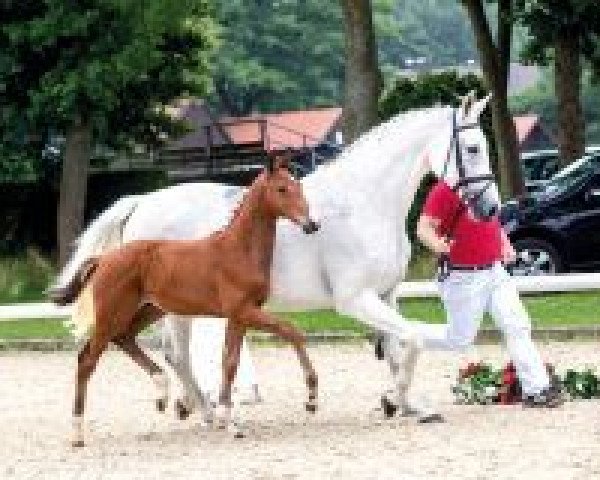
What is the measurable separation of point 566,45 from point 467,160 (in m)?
17.8

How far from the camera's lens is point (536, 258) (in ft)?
83.4

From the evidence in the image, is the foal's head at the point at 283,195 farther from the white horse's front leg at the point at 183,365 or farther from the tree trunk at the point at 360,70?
the tree trunk at the point at 360,70

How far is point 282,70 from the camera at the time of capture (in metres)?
85.9

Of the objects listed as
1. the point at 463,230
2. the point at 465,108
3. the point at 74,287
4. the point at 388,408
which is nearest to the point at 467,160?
the point at 465,108

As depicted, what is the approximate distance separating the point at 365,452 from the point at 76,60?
72.8ft

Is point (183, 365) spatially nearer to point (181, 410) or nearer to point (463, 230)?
point (181, 410)

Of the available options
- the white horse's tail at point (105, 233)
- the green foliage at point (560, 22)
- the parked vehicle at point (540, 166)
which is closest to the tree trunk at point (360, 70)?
the green foliage at point (560, 22)

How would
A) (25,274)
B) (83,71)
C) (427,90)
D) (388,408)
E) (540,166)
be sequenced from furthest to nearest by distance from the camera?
(540,166), (25,274), (83,71), (427,90), (388,408)

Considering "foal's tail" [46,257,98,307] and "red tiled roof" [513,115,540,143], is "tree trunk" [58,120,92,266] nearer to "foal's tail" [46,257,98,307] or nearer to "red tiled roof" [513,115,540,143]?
"foal's tail" [46,257,98,307]

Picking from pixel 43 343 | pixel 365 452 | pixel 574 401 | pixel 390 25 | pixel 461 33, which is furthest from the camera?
pixel 461 33

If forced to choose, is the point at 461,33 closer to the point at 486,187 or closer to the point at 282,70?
the point at 282,70

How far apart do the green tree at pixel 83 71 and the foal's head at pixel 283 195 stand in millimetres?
18450

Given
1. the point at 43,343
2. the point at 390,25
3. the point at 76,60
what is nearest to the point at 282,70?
the point at 390,25

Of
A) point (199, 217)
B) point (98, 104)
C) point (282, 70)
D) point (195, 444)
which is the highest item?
point (282, 70)
